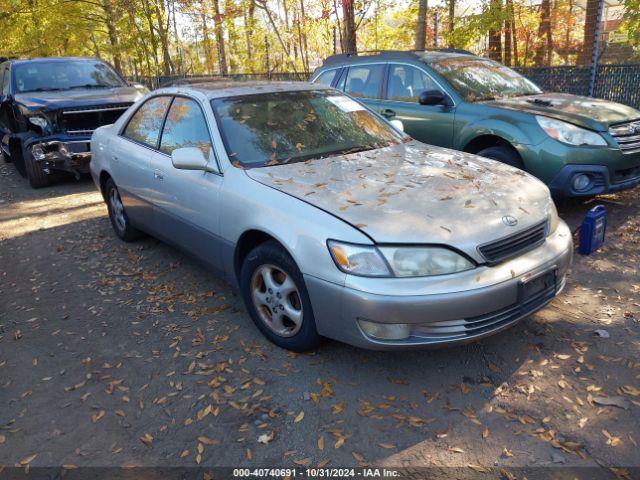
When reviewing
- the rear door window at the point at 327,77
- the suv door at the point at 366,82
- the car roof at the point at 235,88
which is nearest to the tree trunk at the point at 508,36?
the rear door window at the point at 327,77

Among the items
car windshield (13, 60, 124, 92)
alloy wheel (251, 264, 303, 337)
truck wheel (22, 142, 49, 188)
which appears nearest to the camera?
alloy wheel (251, 264, 303, 337)

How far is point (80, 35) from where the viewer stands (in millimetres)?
22688

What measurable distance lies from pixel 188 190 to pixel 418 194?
69.7 inches

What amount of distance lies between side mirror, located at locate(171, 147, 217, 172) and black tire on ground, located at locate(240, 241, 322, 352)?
29.4 inches

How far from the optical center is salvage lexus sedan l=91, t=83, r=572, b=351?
2.85m

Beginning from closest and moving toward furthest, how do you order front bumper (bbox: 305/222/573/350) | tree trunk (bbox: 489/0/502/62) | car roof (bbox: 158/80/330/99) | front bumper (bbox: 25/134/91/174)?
front bumper (bbox: 305/222/573/350) → car roof (bbox: 158/80/330/99) → front bumper (bbox: 25/134/91/174) → tree trunk (bbox: 489/0/502/62)

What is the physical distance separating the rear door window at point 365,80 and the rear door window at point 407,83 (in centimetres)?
18

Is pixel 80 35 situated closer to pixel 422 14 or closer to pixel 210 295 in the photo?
pixel 422 14

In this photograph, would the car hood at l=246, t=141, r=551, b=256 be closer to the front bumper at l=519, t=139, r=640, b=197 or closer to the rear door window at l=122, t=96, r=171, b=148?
the rear door window at l=122, t=96, r=171, b=148

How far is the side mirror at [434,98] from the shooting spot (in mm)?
6215

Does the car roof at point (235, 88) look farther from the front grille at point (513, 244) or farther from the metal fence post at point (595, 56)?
the metal fence post at point (595, 56)

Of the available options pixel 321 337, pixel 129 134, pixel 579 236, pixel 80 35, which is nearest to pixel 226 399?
pixel 321 337

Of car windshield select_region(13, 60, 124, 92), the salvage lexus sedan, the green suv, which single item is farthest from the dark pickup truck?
the salvage lexus sedan

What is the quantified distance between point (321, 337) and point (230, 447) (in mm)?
873
